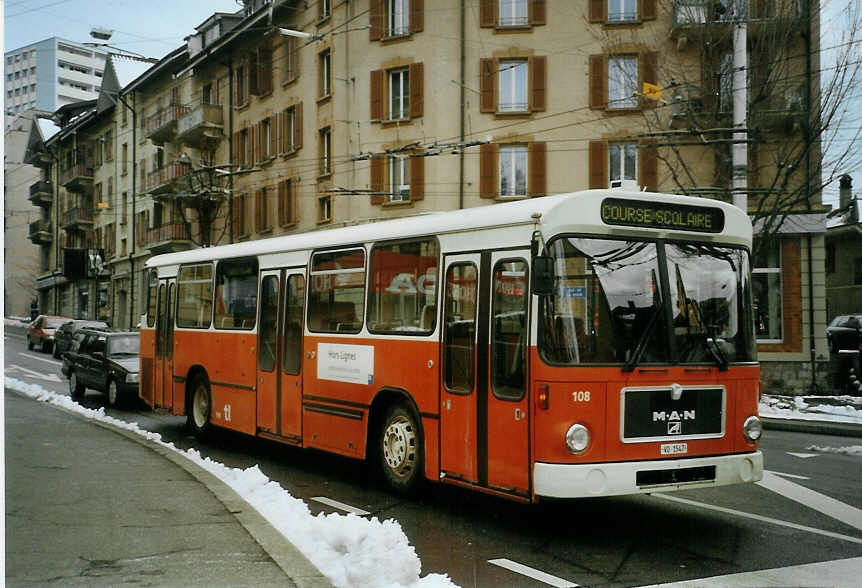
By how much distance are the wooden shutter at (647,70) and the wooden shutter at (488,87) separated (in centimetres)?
472

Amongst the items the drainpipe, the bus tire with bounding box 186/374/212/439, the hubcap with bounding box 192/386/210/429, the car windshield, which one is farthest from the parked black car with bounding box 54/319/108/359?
the drainpipe

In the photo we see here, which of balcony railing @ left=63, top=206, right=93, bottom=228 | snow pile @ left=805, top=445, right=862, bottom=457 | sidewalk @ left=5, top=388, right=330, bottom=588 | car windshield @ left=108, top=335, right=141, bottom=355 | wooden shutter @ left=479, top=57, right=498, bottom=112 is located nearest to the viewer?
sidewalk @ left=5, top=388, right=330, bottom=588

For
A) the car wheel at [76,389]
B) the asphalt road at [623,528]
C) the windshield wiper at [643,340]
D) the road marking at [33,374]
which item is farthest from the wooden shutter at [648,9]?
the windshield wiper at [643,340]

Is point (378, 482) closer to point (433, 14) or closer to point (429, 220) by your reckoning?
point (429, 220)

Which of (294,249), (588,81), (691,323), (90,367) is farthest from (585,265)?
(588,81)

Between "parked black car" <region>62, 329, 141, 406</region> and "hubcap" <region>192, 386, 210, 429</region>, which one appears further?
"parked black car" <region>62, 329, 141, 406</region>

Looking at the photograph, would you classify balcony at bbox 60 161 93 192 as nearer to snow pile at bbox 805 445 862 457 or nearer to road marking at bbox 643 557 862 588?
snow pile at bbox 805 445 862 457

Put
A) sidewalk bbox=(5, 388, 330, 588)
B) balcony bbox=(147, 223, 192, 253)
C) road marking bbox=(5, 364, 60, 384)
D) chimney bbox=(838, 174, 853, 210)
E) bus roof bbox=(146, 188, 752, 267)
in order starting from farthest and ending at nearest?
balcony bbox=(147, 223, 192, 253)
road marking bbox=(5, 364, 60, 384)
chimney bbox=(838, 174, 853, 210)
bus roof bbox=(146, 188, 752, 267)
sidewalk bbox=(5, 388, 330, 588)

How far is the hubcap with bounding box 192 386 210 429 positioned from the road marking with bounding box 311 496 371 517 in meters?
5.07

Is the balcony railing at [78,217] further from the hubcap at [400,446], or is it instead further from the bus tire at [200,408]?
the hubcap at [400,446]

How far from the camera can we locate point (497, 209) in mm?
8477

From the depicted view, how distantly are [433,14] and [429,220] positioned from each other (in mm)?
22565

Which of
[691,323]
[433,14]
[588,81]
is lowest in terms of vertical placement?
[691,323]

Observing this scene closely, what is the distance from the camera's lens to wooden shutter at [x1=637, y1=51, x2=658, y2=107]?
26203 mm
